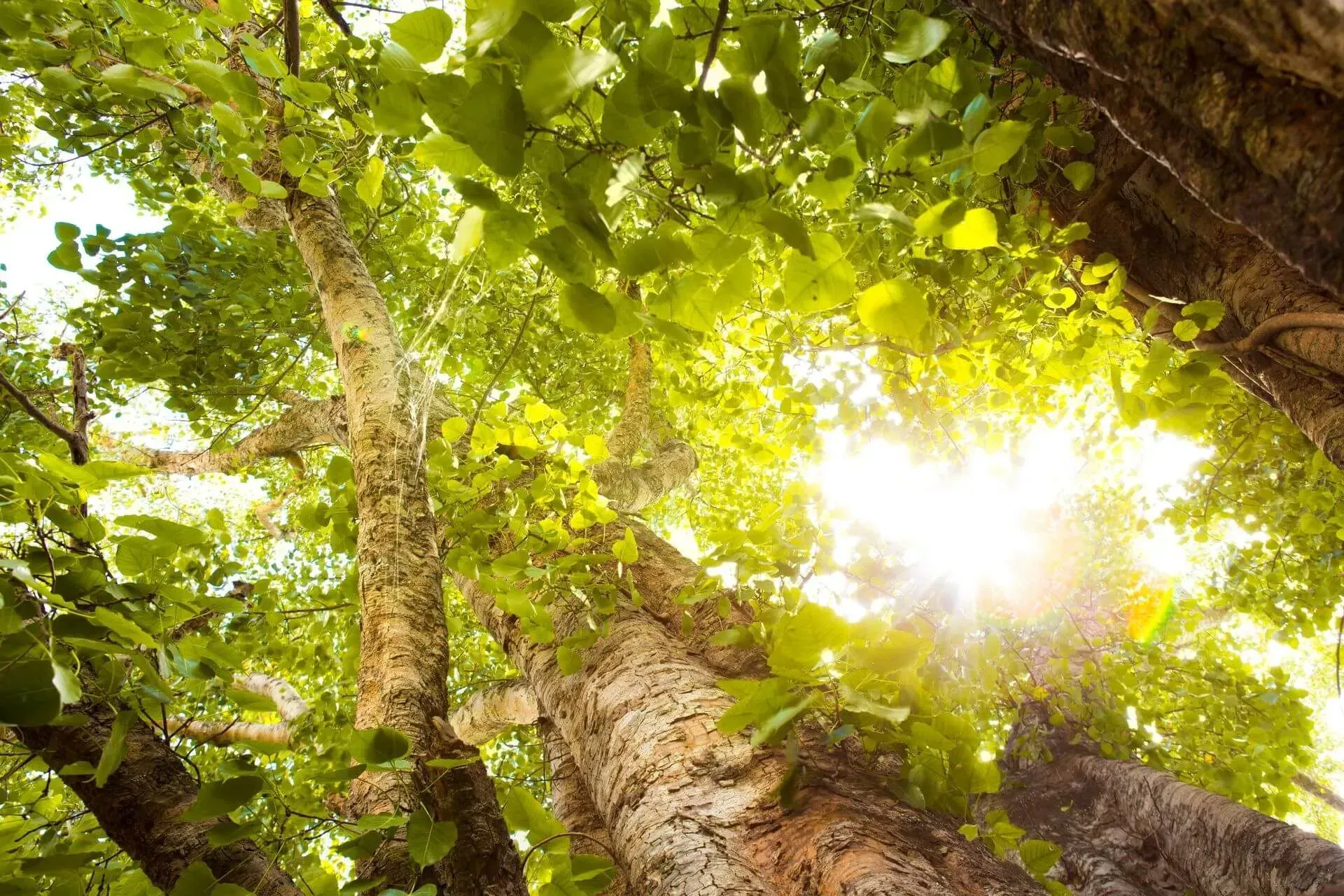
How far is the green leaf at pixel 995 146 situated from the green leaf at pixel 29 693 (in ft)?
4.45

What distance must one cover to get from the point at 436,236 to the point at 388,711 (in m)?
5.67

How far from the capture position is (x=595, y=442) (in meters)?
1.91

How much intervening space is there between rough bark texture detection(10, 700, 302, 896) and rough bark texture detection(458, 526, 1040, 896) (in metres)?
0.72

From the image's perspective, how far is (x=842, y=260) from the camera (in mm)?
920

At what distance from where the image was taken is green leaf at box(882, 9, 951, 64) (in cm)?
82

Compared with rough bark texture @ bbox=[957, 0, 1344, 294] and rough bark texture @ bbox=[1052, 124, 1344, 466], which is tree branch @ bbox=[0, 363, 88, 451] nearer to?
rough bark texture @ bbox=[957, 0, 1344, 294]

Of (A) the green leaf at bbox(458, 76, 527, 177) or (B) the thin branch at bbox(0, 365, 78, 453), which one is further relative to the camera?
(B) the thin branch at bbox(0, 365, 78, 453)

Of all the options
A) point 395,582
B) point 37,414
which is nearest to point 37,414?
point 37,414

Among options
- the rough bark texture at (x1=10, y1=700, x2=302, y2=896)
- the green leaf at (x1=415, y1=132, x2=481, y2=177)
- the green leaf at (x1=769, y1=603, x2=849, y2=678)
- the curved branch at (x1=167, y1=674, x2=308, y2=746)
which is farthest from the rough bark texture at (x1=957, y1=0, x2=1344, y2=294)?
the curved branch at (x1=167, y1=674, x2=308, y2=746)

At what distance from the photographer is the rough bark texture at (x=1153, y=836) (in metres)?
2.98

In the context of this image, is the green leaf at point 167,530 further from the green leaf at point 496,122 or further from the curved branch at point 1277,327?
the curved branch at point 1277,327

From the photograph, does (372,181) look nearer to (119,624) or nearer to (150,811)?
(119,624)

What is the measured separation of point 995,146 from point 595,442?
1303mm

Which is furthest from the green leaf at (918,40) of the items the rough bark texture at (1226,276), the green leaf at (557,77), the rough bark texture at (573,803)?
the rough bark texture at (573,803)
